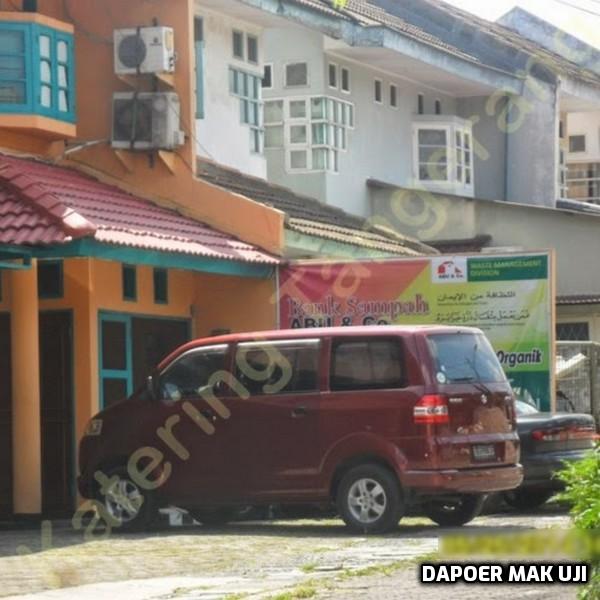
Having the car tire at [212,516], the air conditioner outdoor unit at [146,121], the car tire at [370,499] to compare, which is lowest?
the car tire at [212,516]

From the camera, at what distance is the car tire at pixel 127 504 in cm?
1812

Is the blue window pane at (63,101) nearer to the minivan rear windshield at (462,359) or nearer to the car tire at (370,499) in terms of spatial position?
the minivan rear windshield at (462,359)

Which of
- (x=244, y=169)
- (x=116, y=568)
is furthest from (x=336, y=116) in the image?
(x=116, y=568)

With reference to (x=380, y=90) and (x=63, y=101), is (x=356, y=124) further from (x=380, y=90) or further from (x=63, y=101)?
(x=63, y=101)

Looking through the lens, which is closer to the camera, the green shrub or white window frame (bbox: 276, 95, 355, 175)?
the green shrub

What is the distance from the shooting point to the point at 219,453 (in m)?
17.9

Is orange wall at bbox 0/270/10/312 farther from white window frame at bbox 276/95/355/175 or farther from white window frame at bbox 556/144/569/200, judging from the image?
white window frame at bbox 556/144/569/200

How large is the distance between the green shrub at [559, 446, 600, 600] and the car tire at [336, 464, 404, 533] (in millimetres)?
7485

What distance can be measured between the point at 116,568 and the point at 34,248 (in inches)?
181

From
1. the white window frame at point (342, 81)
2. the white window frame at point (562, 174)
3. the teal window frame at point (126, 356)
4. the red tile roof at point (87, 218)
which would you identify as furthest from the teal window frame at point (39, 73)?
the white window frame at point (562, 174)

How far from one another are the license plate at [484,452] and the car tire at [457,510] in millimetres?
801

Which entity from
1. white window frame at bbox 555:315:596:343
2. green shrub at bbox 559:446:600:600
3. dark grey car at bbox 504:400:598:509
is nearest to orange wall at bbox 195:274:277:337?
dark grey car at bbox 504:400:598:509

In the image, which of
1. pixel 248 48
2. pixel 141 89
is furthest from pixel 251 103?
pixel 141 89

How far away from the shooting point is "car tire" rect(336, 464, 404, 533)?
17.0m
